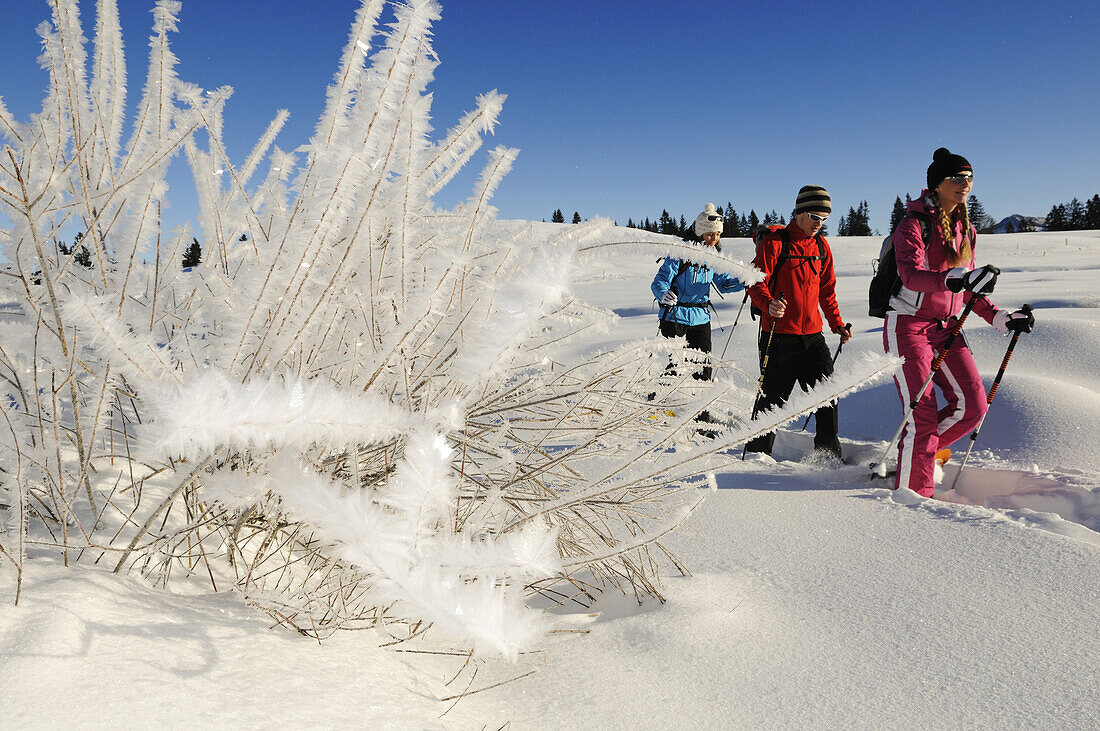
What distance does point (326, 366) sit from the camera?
1.06 m

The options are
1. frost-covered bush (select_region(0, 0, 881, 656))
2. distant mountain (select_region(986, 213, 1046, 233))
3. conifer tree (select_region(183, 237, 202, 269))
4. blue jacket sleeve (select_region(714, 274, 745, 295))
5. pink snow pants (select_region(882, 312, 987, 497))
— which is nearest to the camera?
frost-covered bush (select_region(0, 0, 881, 656))

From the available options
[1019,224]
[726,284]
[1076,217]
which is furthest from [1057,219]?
[726,284]

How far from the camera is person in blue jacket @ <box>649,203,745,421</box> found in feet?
15.0

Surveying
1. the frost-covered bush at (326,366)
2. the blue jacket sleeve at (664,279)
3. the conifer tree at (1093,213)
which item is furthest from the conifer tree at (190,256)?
the conifer tree at (1093,213)

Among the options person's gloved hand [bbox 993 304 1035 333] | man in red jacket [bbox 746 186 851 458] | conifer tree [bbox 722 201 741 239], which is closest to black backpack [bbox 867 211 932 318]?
man in red jacket [bbox 746 186 851 458]

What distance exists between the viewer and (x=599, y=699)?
106cm

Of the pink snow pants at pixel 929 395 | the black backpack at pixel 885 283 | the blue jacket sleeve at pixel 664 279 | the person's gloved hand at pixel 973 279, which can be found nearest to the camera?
the person's gloved hand at pixel 973 279

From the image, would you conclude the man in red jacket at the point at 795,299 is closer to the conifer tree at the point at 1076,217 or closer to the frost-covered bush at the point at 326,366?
the frost-covered bush at the point at 326,366

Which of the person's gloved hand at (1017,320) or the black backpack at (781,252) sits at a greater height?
the black backpack at (781,252)

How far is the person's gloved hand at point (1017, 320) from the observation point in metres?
3.17

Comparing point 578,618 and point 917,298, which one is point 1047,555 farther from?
point 917,298

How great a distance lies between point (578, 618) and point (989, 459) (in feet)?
10.4

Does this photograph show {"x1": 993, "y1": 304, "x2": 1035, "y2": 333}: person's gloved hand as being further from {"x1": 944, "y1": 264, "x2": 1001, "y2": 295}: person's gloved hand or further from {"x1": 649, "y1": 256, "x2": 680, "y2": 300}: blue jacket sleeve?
{"x1": 649, "y1": 256, "x2": 680, "y2": 300}: blue jacket sleeve

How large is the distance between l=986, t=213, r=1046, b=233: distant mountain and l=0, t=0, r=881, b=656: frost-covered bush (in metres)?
87.5
